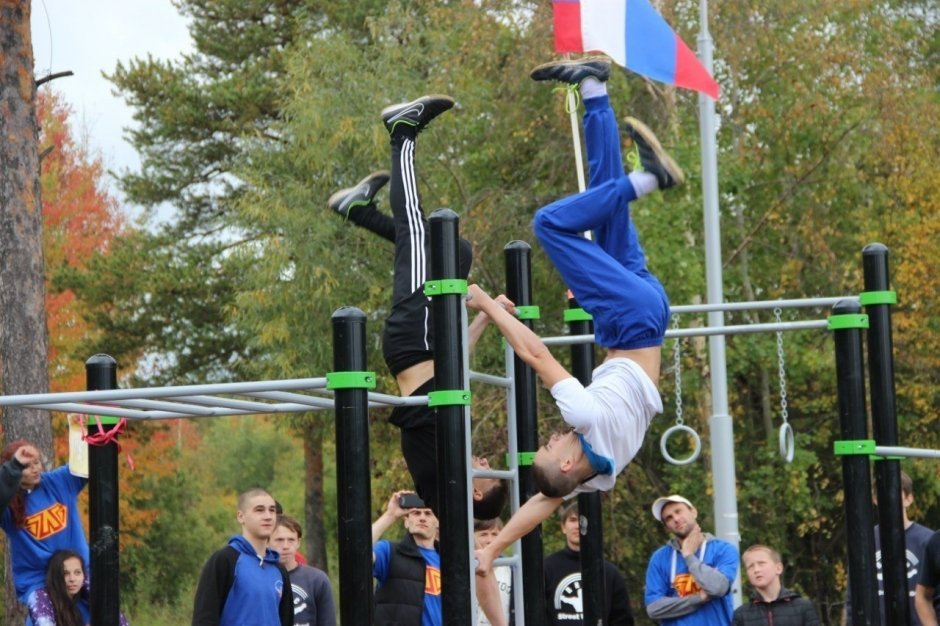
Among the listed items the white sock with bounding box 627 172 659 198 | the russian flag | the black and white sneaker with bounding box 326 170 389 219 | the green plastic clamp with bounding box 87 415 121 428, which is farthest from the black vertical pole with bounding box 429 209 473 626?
the russian flag

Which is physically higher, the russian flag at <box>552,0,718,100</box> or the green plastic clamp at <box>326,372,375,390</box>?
the russian flag at <box>552,0,718,100</box>

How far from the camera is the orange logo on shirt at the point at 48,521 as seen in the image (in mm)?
7609

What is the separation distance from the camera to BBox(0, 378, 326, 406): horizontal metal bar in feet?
17.2

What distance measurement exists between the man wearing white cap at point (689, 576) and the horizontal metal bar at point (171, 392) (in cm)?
345

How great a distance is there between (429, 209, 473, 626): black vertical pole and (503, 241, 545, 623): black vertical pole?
134 cm

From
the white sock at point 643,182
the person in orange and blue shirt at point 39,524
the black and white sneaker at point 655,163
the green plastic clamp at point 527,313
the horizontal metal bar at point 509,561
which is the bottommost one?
the horizontal metal bar at point 509,561

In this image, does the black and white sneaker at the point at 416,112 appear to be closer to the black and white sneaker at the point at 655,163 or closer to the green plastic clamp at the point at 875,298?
the black and white sneaker at the point at 655,163

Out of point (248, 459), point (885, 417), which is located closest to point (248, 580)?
point (885, 417)

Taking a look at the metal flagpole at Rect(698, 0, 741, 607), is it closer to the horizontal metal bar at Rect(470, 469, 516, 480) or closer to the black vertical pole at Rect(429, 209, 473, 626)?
the horizontal metal bar at Rect(470, 469, 516, 480)

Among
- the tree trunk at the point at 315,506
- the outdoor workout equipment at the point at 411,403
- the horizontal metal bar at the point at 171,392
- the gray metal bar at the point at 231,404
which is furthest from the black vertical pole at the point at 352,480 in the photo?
the tree trunk at the point at 315,506

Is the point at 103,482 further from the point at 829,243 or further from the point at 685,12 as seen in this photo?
the point at 829,243

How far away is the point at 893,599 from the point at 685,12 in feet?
46.0

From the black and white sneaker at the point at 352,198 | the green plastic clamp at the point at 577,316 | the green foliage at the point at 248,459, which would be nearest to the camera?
the black and white sneaker at the point at 352,198

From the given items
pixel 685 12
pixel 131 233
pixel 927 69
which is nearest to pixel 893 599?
pixel 685 12
